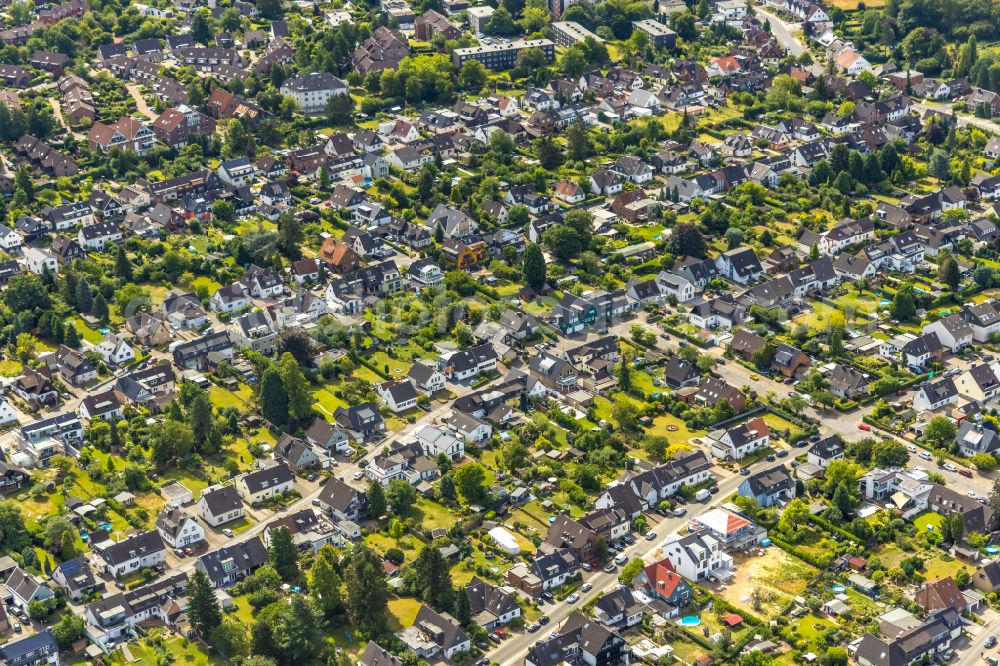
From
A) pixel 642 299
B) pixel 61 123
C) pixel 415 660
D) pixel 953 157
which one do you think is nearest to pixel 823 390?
pixel 642 299

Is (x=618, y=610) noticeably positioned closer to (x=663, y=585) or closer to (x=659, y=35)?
(x=663, y=585)

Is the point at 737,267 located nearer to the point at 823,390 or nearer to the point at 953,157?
the point at 823,390

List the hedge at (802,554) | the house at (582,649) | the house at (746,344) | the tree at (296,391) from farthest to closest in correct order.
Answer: the house at (746,344) < the tree at (296,391) < the hedge at (802,554) < the house at (582,649)

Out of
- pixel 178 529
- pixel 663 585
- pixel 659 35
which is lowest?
pixel 178 529

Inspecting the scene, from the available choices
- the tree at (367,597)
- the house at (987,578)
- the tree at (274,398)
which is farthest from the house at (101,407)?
the house at (987,578)

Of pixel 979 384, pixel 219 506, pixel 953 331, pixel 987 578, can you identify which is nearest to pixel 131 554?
pixel 219 506

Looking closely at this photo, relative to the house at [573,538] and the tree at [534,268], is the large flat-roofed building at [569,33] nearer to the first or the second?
the tree at [534,268]
